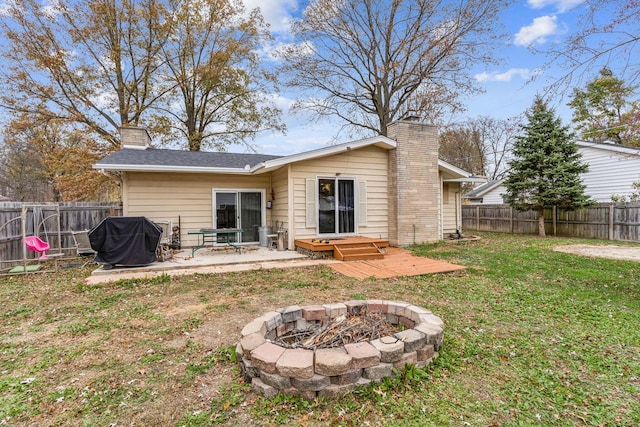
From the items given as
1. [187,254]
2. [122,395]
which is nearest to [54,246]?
[187,254]

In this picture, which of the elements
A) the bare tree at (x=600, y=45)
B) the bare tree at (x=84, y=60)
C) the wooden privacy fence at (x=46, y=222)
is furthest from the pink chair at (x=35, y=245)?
the bare tree at (x=600, y=45)

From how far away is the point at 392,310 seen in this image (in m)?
3.40

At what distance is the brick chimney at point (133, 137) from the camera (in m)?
11.1

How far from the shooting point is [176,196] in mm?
9125

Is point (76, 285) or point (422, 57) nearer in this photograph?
point (76, 285)

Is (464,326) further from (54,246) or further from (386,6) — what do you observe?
(386,6)

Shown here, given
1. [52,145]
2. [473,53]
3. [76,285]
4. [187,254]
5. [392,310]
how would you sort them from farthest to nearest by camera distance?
[52,145] < [473,53] < [187,254] < [76,285] < [392,310]

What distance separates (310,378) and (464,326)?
215 centimetres

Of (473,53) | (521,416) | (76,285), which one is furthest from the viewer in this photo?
(473,53)

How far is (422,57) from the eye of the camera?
15016 millimetres

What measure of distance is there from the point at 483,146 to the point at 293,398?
29709mm

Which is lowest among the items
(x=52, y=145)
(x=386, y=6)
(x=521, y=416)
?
(x=521, y=416)

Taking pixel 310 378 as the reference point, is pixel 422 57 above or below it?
above

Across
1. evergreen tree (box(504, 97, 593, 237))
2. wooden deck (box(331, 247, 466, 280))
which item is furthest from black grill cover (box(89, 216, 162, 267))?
evergreen tree (box(504, 97, 593, 237))
